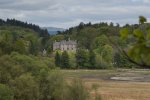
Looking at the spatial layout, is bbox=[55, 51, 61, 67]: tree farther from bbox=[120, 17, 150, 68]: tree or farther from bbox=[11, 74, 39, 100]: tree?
bbox=[120, 17, 150, 68]: tree

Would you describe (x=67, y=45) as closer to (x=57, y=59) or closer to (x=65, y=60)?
(x=65, y=60)

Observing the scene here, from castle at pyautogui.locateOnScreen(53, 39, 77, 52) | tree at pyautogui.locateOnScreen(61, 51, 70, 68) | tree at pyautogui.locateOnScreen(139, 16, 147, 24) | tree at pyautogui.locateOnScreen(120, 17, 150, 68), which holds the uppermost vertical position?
tree at pyautogui.locateOnScreen(139, 16, 147, 24)

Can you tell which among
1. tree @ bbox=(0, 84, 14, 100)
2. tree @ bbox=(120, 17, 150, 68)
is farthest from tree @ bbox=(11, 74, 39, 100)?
tree @ bbox=(120, 17, 150, 68)

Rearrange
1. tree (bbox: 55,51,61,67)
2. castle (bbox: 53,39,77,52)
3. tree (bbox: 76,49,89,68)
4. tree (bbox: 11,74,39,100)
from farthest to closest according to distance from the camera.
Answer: castle (bbox: 53,39,77,52), tree (bbox: 76,49,89,68), tree (bbox: 55,51,61,67), tree (bbox: 11,74,39,100)

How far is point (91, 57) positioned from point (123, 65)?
1387 cm

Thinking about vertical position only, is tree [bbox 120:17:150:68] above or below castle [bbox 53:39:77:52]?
above

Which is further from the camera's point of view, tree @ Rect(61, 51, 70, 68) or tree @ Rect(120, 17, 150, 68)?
tree @ Rect(61, 51, 70, 68)

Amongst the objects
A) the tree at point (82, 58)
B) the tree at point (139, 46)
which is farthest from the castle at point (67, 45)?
the tree at point (139, 46)

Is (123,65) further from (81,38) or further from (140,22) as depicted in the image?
(140,22)

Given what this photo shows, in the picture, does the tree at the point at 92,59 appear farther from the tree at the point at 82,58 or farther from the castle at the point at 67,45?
the castle at the point at 67,45

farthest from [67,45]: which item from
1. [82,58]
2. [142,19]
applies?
[142,19]

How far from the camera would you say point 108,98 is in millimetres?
51438

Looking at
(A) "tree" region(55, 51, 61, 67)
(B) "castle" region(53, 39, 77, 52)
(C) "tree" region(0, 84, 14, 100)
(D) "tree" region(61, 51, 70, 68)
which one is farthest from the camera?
(B) "castle" region(53, 39, 77, 52)

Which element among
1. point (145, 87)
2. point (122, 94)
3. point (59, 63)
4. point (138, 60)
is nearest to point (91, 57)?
point (59, 63)
